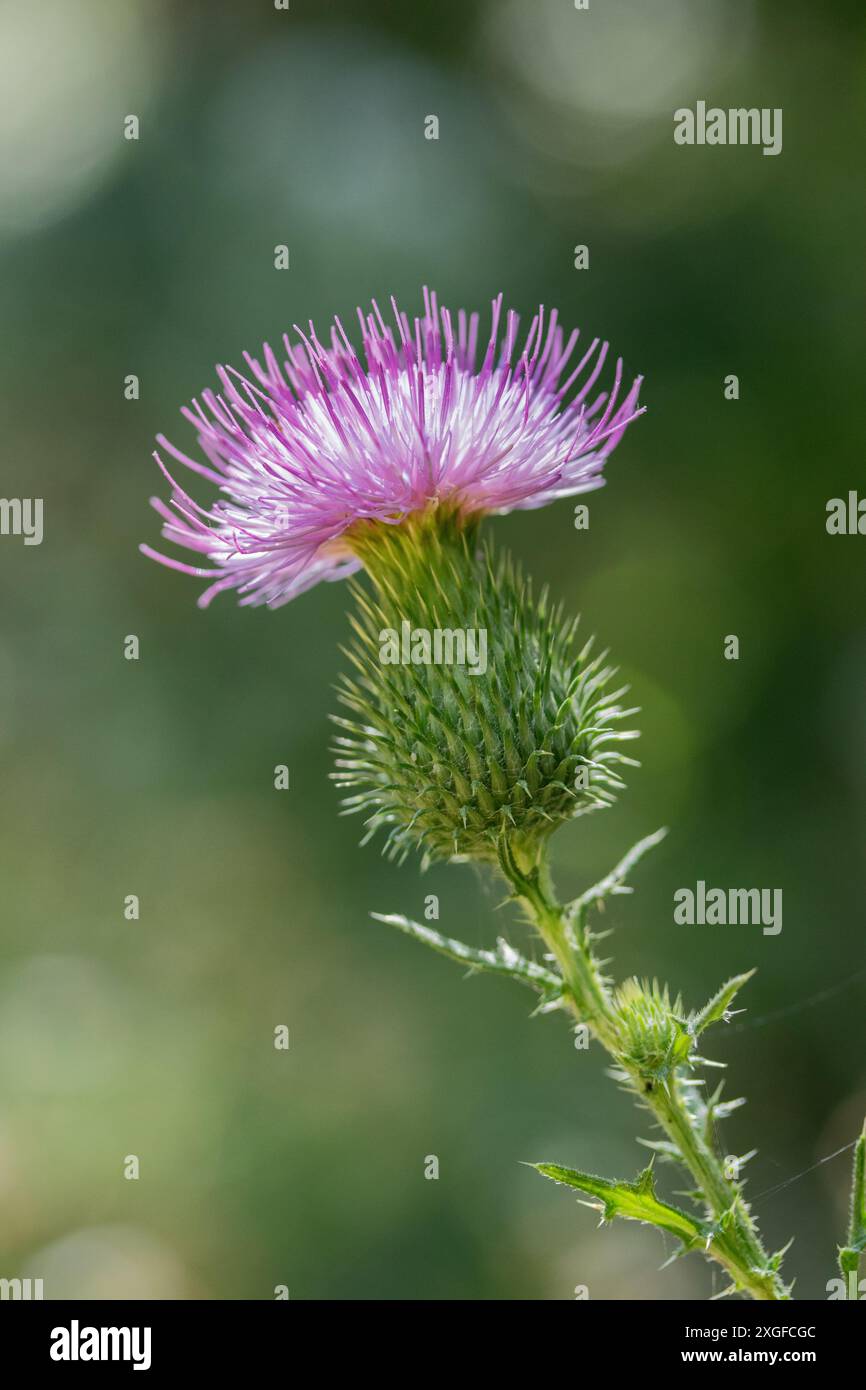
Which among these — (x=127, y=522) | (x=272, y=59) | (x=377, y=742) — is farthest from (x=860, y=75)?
(x=377, y=742)

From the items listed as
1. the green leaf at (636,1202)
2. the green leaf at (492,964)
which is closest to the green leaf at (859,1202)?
the green leaf at (636,1202)

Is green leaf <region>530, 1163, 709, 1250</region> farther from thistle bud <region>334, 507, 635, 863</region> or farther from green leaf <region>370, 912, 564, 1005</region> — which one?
thistle bud <region>334, 507, 635, 863</region>

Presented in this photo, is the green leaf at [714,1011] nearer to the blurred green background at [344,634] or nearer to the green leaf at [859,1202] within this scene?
the green leaf at [859,1202]

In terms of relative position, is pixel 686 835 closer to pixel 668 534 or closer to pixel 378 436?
pixel 668 534

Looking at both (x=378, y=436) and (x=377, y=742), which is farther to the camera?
(x=377, y=742)

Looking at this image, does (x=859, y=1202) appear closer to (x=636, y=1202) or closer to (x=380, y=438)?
(x=636, y=1202)

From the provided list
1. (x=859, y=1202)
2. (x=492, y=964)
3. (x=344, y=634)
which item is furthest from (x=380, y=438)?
(x=344, y=634)
